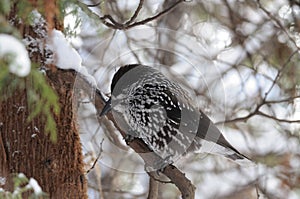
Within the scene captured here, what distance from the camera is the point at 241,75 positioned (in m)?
3.95

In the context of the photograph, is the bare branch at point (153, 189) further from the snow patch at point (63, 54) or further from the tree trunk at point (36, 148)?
the snow patch at point (63, 54)

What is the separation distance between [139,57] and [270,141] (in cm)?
121

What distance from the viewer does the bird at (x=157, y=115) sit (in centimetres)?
247

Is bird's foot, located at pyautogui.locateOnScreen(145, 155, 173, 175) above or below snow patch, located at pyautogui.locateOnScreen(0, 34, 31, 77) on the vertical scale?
below

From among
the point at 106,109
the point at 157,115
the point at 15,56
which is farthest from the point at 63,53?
the point at 15,56

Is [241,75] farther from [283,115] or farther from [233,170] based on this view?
[233,170]

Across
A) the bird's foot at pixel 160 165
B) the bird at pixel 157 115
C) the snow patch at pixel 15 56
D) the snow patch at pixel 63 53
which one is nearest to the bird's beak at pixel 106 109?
the bird at pixel 157 115

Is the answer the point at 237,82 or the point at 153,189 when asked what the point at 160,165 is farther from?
the point at 237,82

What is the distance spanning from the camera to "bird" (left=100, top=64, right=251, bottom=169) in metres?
2.47

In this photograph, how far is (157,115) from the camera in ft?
8.30

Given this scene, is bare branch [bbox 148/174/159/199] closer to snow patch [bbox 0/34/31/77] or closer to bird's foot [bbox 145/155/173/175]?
bird's foot [bbox 145/155/173/175]

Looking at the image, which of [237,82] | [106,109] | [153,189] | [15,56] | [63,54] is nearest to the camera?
[15,56]

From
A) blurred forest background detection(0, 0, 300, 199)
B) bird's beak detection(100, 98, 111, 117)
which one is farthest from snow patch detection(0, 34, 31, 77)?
blurred forest background detection(0, 0, 300, 199)

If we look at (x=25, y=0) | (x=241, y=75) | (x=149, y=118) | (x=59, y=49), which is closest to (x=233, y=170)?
(x=241, y=75)
